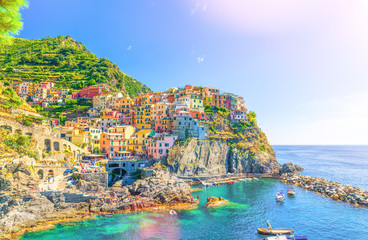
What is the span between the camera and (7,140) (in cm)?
3984

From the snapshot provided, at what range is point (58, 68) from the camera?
120 metres

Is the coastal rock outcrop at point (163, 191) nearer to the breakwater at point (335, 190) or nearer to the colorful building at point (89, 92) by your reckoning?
the breakwater at point (335, 190)

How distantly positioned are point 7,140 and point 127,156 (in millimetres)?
24983

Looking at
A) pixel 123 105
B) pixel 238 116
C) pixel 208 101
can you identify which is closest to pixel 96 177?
pixel 123 105

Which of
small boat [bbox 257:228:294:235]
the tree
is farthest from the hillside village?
the tree

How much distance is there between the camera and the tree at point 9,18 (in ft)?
20.3

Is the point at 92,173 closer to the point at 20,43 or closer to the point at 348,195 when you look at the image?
the point at 348,195

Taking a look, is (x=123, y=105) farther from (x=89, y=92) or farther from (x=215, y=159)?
(x=215, y=159)

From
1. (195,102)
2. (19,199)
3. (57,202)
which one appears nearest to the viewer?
(19,199)

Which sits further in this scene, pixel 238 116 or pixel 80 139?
pixel 238 116

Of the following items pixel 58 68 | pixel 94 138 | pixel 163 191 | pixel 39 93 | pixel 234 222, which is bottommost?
pixel 234 222

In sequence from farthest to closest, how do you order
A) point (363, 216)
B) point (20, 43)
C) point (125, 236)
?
point (20, 43), point (363, 216), point (125, 236)

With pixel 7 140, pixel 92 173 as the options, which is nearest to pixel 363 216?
pixel 92 173

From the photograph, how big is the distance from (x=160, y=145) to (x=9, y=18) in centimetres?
5258
